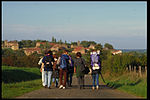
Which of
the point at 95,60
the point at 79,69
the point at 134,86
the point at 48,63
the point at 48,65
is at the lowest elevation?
the point at 134,86

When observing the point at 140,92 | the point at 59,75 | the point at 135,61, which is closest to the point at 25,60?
the point at 135,61

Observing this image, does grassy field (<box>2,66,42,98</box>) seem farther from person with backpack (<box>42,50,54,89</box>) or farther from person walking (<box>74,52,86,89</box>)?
person walking (<box>74,52,86,89</box>)

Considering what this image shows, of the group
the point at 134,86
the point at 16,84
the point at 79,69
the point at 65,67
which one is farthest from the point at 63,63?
the point at 16,84

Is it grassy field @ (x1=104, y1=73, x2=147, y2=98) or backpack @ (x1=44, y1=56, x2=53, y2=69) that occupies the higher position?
backpack @ (x1=44, y1=56, x2=53, y2=69)

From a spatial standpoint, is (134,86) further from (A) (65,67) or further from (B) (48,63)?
(B) (48,63)

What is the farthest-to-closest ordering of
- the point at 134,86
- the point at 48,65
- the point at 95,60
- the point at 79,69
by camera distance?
the point at 48,65 → the point at 134,86 → the point at 79,69 → the point at 95,60

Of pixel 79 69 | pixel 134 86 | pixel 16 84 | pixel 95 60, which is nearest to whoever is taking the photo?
pixel 95 60

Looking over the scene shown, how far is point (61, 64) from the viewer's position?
17969 mm

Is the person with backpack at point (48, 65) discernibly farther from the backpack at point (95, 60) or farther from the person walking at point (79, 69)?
the backpack at point (95, 60)

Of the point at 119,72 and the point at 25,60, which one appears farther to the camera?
the point at 25,60

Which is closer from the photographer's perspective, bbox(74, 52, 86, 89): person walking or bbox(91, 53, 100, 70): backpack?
bbox(91, 53, 100, 70): backpack

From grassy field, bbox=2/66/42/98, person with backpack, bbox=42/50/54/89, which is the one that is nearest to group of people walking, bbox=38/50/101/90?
person with backpack, bbox=42/50/54/89

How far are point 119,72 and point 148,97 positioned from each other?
1991 centimetres

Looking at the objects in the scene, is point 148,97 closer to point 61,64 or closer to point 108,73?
point 61,64
